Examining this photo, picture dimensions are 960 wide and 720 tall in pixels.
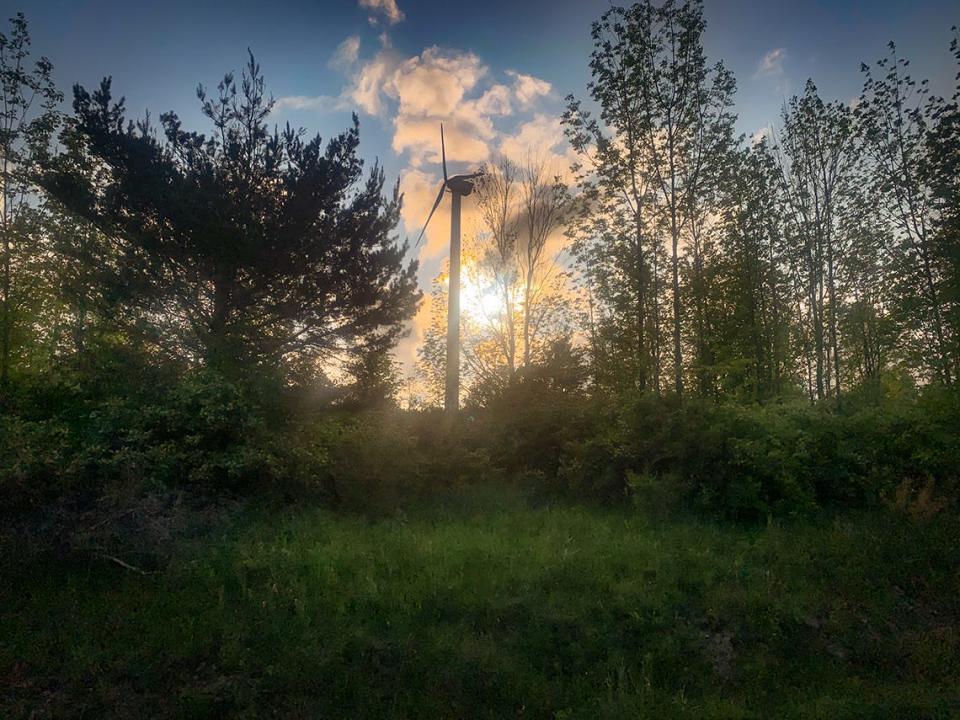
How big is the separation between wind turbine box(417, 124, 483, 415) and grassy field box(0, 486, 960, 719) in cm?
901

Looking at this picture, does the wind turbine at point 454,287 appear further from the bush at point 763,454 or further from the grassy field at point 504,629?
the grassy field at point 504,629

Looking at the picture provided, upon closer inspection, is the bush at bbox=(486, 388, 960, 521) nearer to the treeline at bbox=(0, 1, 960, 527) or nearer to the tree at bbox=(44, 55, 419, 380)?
the treeline at bbox=(0, 1, 960, 527)

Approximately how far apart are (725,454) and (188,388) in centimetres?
1075

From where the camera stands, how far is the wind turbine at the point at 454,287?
18750 mm

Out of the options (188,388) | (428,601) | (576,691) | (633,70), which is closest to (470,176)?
(633,70)

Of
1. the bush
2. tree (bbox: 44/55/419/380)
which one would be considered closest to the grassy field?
the bush

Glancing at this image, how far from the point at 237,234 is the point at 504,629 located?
12.4 meters

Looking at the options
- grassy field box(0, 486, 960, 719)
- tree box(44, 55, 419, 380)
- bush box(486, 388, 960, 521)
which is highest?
tree box(44, 55, 419, 380)

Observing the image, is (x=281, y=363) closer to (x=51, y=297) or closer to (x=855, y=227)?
(x=51, y=297)

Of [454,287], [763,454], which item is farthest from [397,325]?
[763,454]

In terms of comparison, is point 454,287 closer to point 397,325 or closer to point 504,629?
point 397,325

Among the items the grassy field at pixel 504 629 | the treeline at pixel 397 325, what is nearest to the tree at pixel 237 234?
the treeline at pixel 397 325

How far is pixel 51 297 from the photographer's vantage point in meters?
19.0

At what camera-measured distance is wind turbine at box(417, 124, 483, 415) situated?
1875 centimetres
